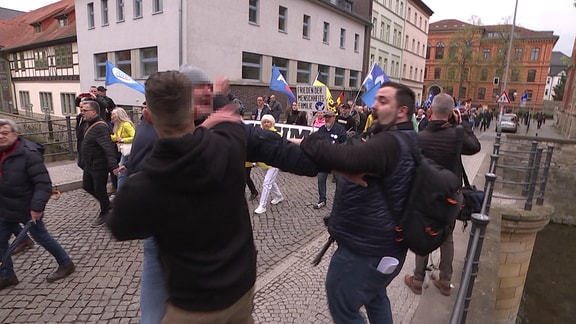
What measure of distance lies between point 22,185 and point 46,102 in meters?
30.1

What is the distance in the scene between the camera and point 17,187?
364 centimetres

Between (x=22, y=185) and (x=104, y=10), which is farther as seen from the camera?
(x=104, y=10)

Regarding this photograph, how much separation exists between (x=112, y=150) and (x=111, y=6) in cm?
1774

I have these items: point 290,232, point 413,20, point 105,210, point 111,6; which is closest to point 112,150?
point 105,210

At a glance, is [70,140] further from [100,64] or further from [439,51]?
[439,51]

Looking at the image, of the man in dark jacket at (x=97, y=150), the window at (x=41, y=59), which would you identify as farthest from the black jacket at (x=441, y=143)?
the window at (x=41, y=59)

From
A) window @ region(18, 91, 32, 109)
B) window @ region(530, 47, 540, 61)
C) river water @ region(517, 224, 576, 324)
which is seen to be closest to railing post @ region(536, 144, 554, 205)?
river water @ region(517, 224, 576, 324)

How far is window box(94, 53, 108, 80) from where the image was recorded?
21.0 m

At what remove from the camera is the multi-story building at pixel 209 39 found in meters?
16.6

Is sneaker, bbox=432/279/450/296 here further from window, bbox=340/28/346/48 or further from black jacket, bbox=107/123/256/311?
window, bbox=340/28/346/48

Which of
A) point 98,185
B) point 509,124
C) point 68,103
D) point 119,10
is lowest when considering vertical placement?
point 509,124

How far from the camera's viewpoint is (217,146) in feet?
4.49

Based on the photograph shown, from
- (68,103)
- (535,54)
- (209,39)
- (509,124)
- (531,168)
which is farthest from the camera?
(535,54)

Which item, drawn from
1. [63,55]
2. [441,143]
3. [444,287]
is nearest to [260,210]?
[444,287]
